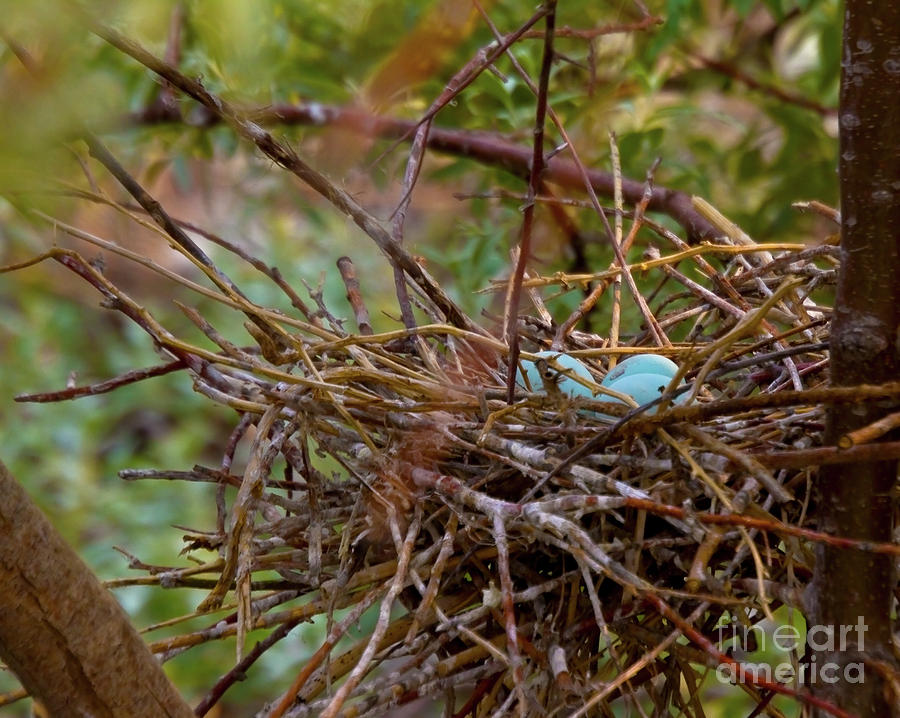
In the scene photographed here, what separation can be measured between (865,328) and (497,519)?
0.84ft

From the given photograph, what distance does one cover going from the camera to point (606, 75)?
88.9 inches

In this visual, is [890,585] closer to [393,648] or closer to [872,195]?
[872,195]

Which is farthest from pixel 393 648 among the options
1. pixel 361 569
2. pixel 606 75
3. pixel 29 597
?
pixel 606 75

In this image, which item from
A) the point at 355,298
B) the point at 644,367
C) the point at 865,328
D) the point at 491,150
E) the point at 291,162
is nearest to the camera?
the point at 865,328

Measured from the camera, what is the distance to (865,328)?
2.13 ft

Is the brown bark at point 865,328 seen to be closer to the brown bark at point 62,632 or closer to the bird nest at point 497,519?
the bird nest at point 497,519

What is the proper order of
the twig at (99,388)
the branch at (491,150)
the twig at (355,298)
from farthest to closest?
the branch at (491,150) < the twig at (355,298) < the twig at (99,388)

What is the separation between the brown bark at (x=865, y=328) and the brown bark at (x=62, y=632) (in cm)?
43

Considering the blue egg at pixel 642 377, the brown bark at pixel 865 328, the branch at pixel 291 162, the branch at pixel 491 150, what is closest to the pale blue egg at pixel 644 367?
the blue egg at pixel 642 377

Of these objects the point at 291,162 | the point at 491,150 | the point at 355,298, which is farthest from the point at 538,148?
the point at 491,150

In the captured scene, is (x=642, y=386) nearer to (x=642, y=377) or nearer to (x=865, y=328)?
(x=642, y=377)

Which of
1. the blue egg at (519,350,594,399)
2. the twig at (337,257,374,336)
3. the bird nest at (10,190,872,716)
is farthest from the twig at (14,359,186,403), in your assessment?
the blue egg at (519,350,594,399)

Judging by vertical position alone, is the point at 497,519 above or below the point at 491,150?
below

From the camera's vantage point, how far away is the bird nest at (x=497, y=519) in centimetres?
69
